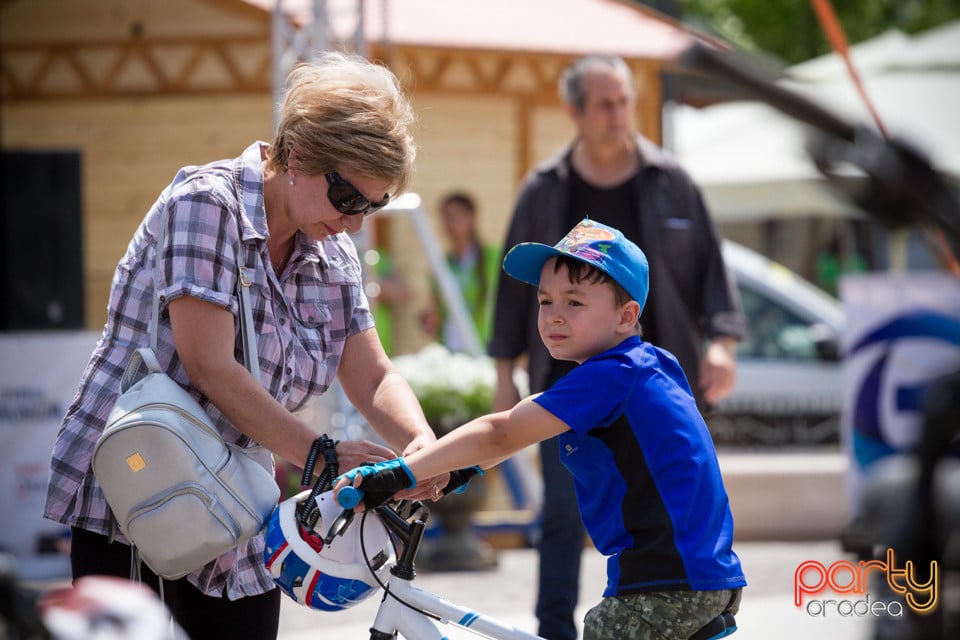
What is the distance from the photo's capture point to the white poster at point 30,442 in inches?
305

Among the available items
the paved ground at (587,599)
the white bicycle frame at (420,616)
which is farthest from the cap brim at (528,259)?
the paved ground at (587,599)

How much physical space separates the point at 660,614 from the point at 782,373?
28.5ft

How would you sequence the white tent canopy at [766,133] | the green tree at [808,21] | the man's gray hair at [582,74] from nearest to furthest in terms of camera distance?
1. the man's gray hair at [582,74]
2. the white tent canopy at [766,133]
3. the green tree at [808,21]

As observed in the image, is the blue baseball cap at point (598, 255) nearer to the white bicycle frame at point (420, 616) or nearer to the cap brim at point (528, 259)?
the cap brim at point (528, 259)

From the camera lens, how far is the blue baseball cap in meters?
2.87

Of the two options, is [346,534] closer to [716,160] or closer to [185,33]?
[185,33]

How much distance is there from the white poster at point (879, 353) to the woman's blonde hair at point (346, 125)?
5093 millimetres

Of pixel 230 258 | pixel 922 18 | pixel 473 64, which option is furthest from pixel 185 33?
pixel 922 18

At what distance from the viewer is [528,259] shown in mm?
2971

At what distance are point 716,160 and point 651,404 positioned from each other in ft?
41.8

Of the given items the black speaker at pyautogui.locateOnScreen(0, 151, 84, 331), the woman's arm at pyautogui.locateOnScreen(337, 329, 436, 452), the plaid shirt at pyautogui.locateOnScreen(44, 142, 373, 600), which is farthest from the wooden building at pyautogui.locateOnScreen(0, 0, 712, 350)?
the plaid shirt at pyautogui.locateOnScreen(44, 142, 373, 600)

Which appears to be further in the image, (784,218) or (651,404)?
(784,218)

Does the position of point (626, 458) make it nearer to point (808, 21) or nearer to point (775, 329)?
point (775, 329)

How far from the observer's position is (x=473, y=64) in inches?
466
